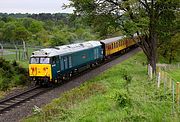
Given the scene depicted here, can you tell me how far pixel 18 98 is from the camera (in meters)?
23.0

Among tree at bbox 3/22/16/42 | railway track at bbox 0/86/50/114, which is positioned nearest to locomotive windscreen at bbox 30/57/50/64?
railway track at bbox 0/86/50/114

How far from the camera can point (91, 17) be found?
31.2m

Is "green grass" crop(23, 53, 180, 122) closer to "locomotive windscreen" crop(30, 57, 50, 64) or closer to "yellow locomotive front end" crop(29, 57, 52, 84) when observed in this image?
"yellow locomotive front end" crop(29, 57, 52, 84)

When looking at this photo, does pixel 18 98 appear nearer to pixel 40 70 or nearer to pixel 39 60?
pixel 40 70

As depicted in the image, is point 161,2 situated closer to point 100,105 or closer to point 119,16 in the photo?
point 119,16

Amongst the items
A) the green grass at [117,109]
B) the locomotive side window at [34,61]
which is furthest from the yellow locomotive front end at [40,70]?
the green grass at [117,109]

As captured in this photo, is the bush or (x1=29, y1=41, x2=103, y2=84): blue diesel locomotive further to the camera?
(x1=29, y1=41, x2=103, y2=84): blue diesel locomotive

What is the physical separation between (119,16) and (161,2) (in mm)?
3761

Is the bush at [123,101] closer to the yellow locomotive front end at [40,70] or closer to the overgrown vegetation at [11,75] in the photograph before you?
the yellow locomotive front end at [40,70]

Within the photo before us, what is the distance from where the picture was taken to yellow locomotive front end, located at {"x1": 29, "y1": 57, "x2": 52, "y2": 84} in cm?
2736

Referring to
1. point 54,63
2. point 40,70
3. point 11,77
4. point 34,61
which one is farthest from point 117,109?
point 11,77

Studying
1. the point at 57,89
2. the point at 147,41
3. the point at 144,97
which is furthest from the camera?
the point at 147,41

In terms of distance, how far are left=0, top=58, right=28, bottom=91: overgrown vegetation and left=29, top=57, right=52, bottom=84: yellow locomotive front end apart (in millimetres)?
1457

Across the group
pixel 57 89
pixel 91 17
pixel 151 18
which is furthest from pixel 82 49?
pixel 57 89
